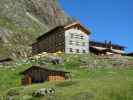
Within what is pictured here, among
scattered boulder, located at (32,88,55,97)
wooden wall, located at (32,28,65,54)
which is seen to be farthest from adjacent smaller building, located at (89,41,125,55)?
scattered boulder, located at (32,88,55,97)

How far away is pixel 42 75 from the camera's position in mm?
69000

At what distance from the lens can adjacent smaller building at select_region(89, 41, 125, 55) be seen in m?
124

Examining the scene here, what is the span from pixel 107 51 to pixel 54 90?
77420mm

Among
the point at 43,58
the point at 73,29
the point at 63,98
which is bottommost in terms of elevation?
the point at 63,98

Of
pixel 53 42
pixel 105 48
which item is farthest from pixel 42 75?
pixel 105 48

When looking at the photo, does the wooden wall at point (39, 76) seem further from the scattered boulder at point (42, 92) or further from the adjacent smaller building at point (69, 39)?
the adjacent smaller building at point (69, 39)

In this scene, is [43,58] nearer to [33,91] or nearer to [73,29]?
[73,29]

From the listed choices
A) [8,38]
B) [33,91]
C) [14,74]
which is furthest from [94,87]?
[8,38]

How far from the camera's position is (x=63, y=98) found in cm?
4731

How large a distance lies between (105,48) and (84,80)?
234ft

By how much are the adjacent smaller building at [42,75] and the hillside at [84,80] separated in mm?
2248

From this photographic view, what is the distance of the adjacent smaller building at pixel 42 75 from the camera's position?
66938mm

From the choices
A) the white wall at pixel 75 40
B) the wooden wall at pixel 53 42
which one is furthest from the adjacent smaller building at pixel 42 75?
the wooden wall at pixel 53 42

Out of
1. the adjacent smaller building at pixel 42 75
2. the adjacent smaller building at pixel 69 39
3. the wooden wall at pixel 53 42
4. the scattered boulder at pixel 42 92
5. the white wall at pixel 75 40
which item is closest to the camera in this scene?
the scattered boulder at pixel 42 92
